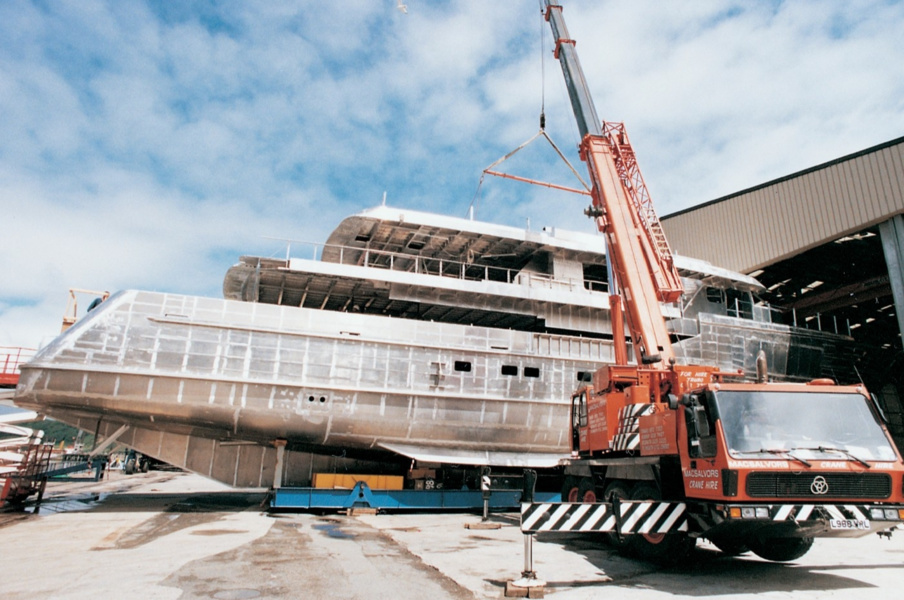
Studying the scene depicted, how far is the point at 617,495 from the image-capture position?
863 cm

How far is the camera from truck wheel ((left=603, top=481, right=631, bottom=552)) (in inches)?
329

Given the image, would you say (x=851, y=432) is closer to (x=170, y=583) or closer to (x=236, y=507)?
(x=170, y=583)

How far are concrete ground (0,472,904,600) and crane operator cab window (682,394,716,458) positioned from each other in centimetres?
157

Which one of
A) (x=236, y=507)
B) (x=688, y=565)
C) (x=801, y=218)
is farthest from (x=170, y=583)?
(x=801, y=218)

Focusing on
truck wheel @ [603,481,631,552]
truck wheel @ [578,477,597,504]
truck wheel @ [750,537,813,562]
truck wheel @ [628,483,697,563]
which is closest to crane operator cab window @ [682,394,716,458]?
truck wheel @ [628,483,697,563]

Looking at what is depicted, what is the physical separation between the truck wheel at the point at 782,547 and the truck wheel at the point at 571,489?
317 centimetres

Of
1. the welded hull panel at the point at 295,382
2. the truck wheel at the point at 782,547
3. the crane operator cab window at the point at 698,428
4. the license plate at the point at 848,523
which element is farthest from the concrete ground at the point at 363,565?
the welded hull panel at the point at 295,382

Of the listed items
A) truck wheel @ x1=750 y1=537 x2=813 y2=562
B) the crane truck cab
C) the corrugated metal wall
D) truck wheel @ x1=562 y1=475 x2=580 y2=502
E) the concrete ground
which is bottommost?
the concrete ground

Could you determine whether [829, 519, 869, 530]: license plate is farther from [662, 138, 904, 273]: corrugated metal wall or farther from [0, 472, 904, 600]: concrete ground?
[662, 138, 904, 273]: corrugated metal wall

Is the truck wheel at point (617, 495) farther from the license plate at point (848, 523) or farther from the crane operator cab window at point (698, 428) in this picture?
the license plate at point (848, 523)

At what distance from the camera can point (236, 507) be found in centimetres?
1566

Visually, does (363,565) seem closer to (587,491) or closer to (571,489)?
(587,491)

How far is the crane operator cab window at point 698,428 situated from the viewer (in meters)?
6.54

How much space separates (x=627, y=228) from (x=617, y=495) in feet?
22.0
